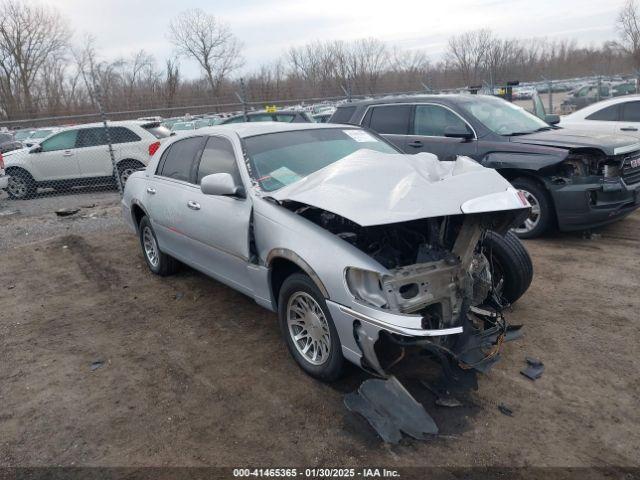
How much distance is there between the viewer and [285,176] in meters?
3.94

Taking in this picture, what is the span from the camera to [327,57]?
130 feet

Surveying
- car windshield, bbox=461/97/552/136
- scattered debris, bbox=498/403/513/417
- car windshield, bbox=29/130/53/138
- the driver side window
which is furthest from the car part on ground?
car windshield, bbox=29/130/53/138

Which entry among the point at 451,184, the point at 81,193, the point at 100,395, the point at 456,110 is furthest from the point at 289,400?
the point at 81,193

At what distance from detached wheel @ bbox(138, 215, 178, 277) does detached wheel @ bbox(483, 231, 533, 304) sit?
11.5 feet

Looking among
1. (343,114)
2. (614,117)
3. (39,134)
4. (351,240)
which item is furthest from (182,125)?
(351,240)

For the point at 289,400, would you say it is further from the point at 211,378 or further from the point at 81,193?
the point at 81,193

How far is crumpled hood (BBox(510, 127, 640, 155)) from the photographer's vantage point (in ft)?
19.1

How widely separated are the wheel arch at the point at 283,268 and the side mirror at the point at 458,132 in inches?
153

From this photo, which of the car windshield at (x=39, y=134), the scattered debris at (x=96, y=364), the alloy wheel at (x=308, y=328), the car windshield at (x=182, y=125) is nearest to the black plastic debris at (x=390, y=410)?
the alloy wheel at (x=308, y=328)

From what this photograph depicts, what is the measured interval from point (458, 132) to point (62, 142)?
9.70m

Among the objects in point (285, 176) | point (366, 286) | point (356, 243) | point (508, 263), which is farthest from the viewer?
point (508, 263)

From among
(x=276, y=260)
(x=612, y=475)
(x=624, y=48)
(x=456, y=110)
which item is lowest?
(x=612, y=475)

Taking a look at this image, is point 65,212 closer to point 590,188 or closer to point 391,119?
point 391,119

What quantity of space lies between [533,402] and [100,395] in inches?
117
